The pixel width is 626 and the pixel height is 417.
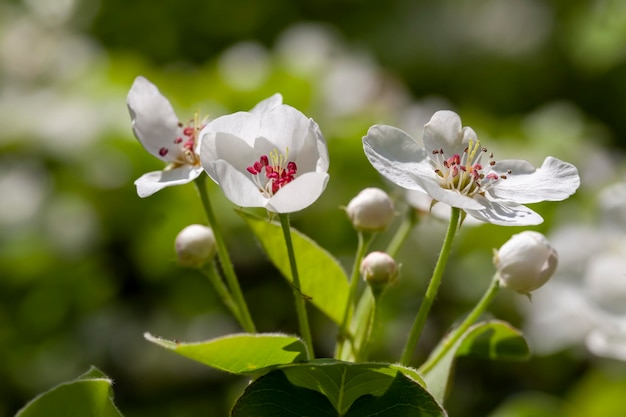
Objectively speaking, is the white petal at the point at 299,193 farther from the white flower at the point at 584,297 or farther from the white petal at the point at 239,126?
the white flower at the point at 584,297

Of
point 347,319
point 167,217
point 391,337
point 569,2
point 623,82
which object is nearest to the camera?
point 347,319

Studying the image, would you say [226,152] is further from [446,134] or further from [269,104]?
[446,134]

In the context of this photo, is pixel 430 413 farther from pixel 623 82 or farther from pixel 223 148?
pixel 623 82

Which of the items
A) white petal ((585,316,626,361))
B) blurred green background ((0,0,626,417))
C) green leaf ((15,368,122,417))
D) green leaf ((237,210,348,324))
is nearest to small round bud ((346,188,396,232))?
green leaf ((237,210,348,324))

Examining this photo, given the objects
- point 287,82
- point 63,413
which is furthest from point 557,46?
point 63,413

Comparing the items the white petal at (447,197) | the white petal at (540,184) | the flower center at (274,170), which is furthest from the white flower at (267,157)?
the white petal at (540,184)

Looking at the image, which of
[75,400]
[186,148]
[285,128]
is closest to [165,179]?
[186,148]
